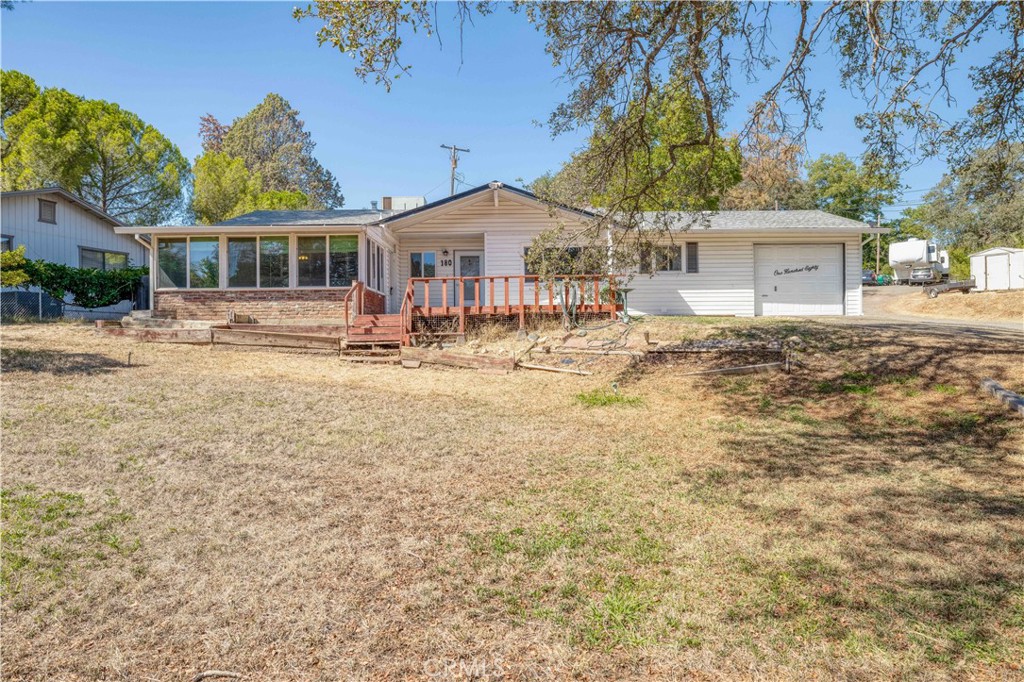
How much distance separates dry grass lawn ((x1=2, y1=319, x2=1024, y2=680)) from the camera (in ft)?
9.04

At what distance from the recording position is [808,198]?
3784cm

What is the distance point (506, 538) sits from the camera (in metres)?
3.92

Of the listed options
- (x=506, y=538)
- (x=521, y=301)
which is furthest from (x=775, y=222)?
(x=506, y=538)

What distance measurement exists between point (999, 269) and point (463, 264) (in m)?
25.6

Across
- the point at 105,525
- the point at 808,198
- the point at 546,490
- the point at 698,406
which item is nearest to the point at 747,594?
the point at 546,490

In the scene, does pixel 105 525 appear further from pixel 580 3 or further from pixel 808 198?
pixel 808 198

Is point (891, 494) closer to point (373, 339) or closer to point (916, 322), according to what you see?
point (373, 339)

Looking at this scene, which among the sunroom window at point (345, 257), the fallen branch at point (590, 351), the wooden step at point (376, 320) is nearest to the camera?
the fallen branch at point (590, 351)

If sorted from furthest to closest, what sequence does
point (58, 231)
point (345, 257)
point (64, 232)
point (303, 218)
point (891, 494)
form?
point (64, 232) → point (58, 231) → point (303, 218) → point (345, 257) → point (891, 494)

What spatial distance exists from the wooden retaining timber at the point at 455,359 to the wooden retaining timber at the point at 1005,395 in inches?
271

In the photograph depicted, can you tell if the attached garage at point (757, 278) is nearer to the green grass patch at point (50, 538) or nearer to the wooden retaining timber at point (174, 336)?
the wooden retaining timber at point (174, 336)

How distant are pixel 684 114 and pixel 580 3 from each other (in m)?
2.83

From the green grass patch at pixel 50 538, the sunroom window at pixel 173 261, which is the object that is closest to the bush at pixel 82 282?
the sunroom window at pixel 173 261

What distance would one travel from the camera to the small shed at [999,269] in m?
25.7
